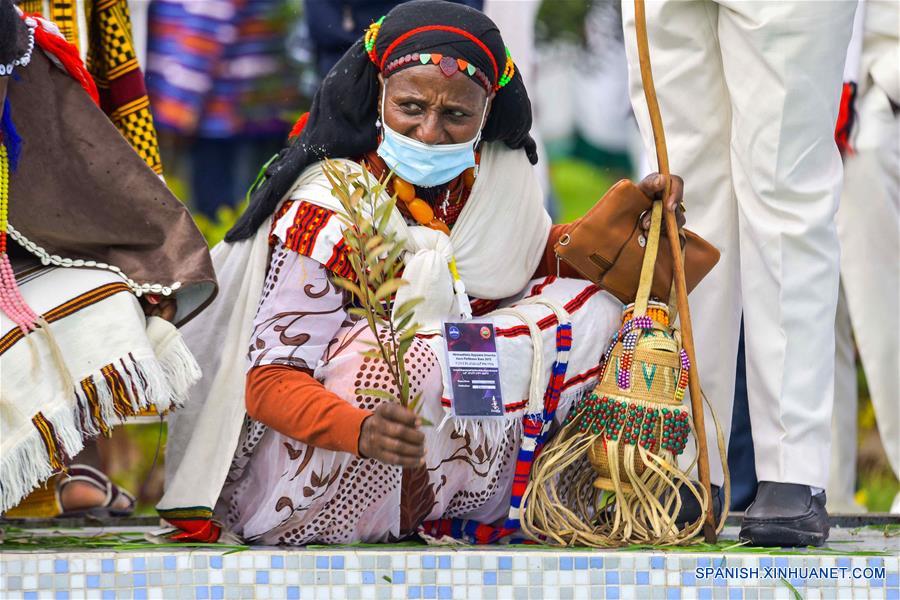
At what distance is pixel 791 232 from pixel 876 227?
4.40ft

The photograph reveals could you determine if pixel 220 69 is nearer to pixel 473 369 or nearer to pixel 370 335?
pixel 370 335

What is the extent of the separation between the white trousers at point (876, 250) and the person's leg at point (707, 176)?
1121 mm

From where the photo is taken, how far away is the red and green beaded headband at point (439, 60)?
3.32m

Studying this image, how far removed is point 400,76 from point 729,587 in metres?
1.38

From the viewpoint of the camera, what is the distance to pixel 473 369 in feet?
10.5

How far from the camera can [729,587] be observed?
302 cm

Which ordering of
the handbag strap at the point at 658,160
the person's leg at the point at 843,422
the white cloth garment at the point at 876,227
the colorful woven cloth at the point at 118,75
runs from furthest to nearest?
1. the person's leg at the point at 843,422
2. the white cloth garment at the point at 876,227
3. the colorful woven cloth at the point at 118,75
4. the handbag strap at the point at 658,160

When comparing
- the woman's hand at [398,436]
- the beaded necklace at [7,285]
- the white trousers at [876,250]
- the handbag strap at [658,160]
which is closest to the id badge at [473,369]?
the woman's hand at [398,436]

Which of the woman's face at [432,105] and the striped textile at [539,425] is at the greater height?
the woman's face at [432,105]

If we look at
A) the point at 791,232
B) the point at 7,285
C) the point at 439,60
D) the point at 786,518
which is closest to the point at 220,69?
the point at 439,60

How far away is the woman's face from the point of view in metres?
3.33

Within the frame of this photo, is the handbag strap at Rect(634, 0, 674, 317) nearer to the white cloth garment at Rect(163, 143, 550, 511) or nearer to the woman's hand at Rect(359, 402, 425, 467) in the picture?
the white cloth garment at Rect(163, 143, 550, 511)

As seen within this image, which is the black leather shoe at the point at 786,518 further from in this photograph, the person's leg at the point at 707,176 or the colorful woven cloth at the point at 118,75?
the colorful woven cloth at the point at 118,75

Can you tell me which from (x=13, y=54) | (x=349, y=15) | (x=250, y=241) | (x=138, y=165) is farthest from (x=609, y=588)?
(x=349, y=15)
